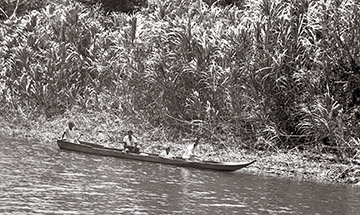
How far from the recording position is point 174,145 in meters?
23.5

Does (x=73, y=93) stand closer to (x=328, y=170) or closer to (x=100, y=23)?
(x=100, y=23)

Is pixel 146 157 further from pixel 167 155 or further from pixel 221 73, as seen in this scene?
pixel 221 73

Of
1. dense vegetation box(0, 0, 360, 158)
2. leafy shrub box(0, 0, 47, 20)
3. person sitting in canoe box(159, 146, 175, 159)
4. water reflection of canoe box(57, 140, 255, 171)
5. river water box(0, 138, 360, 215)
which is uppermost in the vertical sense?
leafy shrub box(0, 0, 47, 20)

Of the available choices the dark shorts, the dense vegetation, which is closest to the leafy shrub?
the dense vegetation

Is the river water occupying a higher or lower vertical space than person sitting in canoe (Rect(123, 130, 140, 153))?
lower

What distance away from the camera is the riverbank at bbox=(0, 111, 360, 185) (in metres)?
19.6

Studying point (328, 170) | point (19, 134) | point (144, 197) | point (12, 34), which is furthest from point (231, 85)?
point (12, 34)

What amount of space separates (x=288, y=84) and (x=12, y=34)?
16.0 meters

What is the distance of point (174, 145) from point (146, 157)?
7.71 feet

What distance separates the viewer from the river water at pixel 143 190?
1415cm

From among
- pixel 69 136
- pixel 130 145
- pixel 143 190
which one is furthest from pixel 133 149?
pixel 143 190

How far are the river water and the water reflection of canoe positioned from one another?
9.0 inches

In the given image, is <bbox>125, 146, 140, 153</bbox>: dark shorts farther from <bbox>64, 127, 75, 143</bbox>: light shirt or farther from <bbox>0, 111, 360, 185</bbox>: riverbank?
<bbox>64, 127, 75, 143</bbox>: light shirt

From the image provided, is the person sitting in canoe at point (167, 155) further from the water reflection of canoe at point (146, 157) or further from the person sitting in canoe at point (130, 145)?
the person sitting in canoe at point (130, 145)
